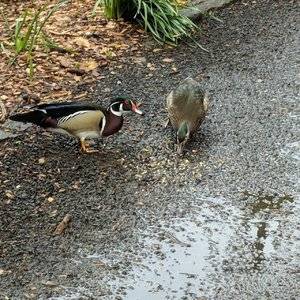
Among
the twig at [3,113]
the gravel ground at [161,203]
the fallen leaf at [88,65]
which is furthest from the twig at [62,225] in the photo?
the fallen leaf at [88,65]

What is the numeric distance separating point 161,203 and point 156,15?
278 centimetres

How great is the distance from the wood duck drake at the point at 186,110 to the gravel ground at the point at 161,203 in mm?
143

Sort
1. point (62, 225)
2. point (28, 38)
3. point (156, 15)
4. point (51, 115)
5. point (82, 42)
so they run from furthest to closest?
point (156, 15), point (82, 42), point (28, 38), point (51, 115), point (62, 225)

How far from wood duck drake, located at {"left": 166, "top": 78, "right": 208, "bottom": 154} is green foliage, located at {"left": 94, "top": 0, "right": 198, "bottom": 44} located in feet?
5.25

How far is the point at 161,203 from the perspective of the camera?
470 cm

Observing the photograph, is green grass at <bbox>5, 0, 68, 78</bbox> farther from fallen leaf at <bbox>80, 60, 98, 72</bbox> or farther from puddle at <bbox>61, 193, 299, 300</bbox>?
puddle at <bbox>61, 193, 299, 300</bbox>

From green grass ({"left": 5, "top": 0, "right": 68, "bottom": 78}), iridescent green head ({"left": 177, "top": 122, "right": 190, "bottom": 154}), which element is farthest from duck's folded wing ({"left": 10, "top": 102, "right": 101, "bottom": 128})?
green grass ({"left": 5, "top": 0, "right": 68, "bottom": 78})

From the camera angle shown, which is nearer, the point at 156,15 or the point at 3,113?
the point at 3,113

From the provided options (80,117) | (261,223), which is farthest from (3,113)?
(261,223)

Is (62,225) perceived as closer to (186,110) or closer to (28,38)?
(186,110)

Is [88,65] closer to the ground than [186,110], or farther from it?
closer to the ground

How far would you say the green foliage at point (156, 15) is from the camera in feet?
22.7

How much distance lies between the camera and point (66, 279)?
4.02 metres

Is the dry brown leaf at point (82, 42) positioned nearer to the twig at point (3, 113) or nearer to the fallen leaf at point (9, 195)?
the twig at point (3, 113)
